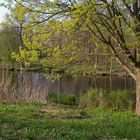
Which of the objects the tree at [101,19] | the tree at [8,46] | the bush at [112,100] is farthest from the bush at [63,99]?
the tree at [8,46]

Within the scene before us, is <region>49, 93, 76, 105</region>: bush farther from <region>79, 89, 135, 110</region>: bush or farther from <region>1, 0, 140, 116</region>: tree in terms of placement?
<region>1, 0, 140, 116</region>: tree

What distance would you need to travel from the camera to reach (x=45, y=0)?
38.4 feet

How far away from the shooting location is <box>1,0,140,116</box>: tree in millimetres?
11087

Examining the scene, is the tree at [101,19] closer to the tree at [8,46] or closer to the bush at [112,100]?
the bush at [112,100]

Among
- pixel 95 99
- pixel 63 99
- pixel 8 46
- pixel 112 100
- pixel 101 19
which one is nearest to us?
pixel 101 19

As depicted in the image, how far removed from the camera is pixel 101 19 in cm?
1259

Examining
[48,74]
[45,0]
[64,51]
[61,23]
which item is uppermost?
[45,0]

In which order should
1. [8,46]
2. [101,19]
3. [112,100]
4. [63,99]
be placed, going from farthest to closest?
[8,46]
[63,99]
[112,100]
[101,19]

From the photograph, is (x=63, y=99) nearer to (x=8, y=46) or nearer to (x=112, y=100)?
(x=112, y=100)

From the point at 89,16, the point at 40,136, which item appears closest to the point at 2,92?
the point at 89,16

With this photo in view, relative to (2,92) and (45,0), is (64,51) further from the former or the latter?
(2,92)

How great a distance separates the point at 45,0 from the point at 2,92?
5.63 m

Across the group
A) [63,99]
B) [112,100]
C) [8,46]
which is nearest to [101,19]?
[112,100]

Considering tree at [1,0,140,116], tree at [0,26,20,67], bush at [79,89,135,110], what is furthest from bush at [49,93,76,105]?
tree at [0,26,20,67]
